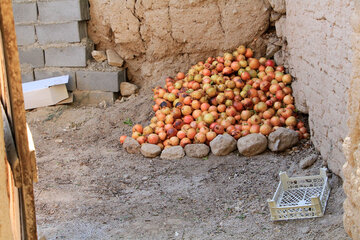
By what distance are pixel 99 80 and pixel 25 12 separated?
1.23 m

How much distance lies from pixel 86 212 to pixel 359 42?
8.39 feet

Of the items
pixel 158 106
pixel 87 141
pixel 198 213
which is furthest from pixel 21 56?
pixel 198 213

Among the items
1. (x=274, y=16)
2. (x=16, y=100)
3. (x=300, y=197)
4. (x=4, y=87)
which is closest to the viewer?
(x=16, y=100)

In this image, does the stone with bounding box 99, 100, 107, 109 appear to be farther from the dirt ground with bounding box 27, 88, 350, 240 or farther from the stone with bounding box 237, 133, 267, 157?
the stone with bounding box 237, 133, 267, 157

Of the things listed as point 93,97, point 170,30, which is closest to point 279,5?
point 170,30

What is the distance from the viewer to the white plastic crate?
11.0ft

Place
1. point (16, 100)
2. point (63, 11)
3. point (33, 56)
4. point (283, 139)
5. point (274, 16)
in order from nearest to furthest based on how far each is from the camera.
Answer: point (16, 100) < point (283, 139) < point (274, 16) < point (63, 11) < point (33, 56)

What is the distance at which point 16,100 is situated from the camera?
1.91m

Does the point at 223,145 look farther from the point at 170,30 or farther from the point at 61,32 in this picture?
A: the point at 61,32

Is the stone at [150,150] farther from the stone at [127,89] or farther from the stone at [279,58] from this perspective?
the stone at [279,58]

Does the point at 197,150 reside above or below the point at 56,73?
below

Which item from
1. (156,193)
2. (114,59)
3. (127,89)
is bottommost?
(156,193)

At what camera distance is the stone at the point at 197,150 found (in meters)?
4.73

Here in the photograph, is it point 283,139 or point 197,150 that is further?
point 197,150
